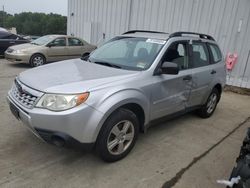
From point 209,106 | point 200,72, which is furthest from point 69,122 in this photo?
point 209,106

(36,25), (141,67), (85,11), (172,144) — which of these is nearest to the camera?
(141,67)

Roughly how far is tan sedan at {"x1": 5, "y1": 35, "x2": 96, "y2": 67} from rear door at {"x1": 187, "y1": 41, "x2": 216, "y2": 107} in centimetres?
691

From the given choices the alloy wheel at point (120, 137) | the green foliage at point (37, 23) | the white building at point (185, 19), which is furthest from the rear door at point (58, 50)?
the green foliage at point (37, 23)

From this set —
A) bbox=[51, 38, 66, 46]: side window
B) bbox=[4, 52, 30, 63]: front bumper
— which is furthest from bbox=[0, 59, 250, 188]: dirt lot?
bbox=[51, 38, 66, 46]: side window

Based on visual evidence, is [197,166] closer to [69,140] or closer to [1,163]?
[69,140]

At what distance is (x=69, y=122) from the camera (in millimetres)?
2664

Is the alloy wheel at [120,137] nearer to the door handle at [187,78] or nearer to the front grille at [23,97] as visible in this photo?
the front grille at [23,97]

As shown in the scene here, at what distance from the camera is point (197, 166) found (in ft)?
11.2

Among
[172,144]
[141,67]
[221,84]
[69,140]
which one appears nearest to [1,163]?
[69,140]

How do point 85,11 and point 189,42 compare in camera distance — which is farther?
point 85,11

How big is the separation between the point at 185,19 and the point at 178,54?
6205 millimetres

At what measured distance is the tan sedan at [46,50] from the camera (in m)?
9.49

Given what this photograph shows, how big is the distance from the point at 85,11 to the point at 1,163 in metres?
11.6

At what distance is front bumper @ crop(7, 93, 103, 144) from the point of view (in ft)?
8.75
